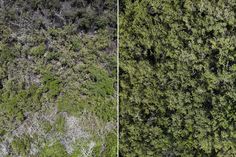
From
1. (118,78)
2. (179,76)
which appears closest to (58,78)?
(118,78)

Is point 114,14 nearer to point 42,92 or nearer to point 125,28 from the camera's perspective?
point 125,28

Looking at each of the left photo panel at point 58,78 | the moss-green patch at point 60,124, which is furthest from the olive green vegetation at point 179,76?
the moss-green patch at point 60,124

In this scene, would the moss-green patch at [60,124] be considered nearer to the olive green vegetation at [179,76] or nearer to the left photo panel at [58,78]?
the left photo panel at [58,78]

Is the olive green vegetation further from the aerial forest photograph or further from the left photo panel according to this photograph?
the left photo panel

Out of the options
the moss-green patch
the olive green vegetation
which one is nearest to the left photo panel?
the moss-green patch

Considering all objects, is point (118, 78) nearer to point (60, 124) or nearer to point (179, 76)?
point (179, 76)
